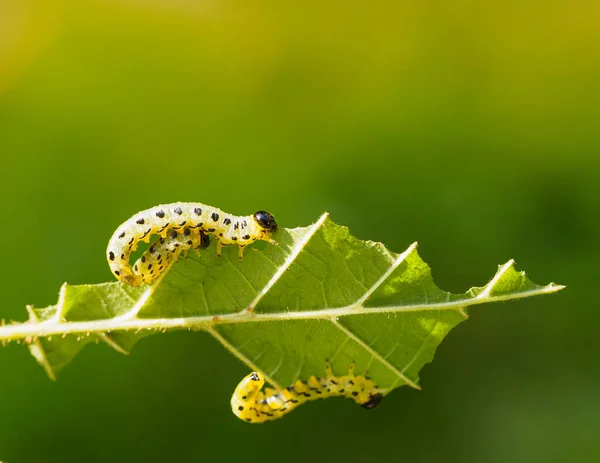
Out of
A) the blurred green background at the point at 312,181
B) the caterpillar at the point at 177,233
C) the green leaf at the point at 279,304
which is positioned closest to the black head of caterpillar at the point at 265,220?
the caterpillar at the point at 177,233

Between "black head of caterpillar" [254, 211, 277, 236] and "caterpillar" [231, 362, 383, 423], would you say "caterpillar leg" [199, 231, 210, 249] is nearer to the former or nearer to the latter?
"black head of caterpillar" [254, 211, 277, 236]

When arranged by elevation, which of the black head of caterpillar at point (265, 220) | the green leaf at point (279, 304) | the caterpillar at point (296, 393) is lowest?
the caterpillar at point (296, 393)

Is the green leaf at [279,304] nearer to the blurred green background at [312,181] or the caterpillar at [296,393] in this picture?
the caterpillar at [296,393]

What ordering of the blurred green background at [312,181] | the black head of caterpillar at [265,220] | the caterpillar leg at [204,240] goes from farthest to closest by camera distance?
1. the blurred green background at [312,181]
2. the caterpillar leg at [204,240]
3. the black head of caterpillar at [265,220]

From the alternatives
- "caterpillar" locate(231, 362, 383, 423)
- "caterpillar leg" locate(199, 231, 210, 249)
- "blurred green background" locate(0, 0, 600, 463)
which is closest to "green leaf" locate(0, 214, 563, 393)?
"caterpillar leg" locate(199, 231, 210, 249)

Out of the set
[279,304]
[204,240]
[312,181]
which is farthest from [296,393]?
[312,181]

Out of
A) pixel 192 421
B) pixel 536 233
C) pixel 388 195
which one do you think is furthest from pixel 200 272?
pixel 536 233

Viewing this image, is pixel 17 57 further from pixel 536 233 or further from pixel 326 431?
pixel 536 233
